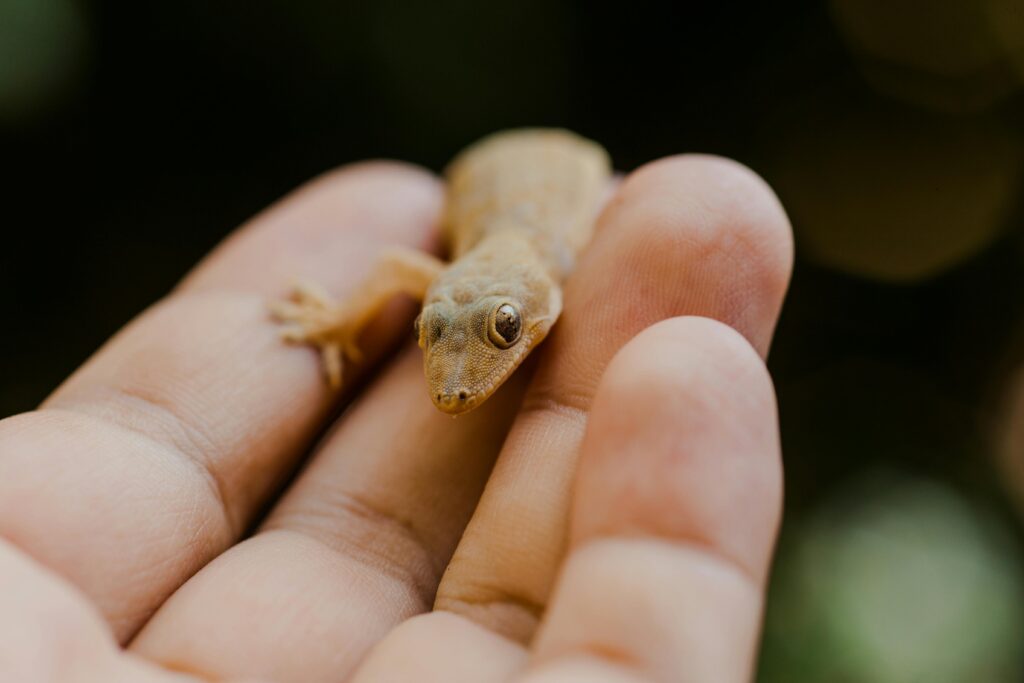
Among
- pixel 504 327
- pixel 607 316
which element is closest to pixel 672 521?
pixel 607 316

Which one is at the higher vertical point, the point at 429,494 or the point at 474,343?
the point at 474,343

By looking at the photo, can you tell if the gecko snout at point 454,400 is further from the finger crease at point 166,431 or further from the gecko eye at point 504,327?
the finger crease at point 166,431

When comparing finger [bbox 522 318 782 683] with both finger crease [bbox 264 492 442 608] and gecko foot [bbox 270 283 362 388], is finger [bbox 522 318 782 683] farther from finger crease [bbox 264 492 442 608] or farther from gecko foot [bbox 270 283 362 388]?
gecko foot [bbox 270 283 362 388]

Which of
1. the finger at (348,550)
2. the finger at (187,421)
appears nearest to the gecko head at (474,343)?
the finger at (348,550)

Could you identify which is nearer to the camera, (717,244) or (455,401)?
(717,244)

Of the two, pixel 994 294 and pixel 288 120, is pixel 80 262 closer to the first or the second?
pixel 288 120

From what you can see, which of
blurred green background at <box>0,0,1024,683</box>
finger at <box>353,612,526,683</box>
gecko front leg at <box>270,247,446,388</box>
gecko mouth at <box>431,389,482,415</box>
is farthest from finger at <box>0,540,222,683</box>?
blurred green background at <box>0,0,1024,683</box>

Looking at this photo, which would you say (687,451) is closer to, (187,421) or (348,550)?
(348,550)
